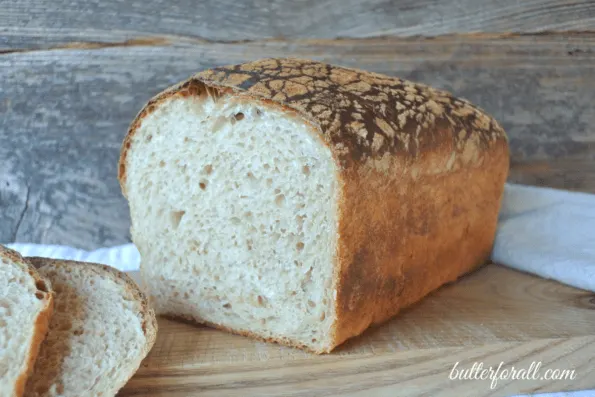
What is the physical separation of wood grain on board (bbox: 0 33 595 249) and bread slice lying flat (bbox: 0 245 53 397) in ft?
4.54

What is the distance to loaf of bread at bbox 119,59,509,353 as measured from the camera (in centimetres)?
165

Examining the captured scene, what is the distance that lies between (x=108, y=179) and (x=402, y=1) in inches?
63.8

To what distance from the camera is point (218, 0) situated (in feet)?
9.71

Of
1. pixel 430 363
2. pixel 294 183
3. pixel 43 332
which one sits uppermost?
pixel 294 183

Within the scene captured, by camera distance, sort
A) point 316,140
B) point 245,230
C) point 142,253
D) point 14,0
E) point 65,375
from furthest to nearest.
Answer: point 14,0, point 142,253, point 245,230, point 316,140, point 65,375

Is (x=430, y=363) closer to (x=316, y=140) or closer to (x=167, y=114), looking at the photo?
(x=316, y=140)

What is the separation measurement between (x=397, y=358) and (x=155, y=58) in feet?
6.38

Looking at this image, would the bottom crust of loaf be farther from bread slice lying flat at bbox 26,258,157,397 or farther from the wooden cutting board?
bread slice lying flat at bbox 26,258,157,397

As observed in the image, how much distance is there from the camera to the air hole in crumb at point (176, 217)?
1.91 meters

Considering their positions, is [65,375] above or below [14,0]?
below

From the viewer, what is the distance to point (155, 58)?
117 inches

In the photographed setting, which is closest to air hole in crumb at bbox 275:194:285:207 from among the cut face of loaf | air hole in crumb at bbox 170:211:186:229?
the cut face of loaf

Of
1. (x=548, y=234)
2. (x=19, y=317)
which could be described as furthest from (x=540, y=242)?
(x=19, y=317)

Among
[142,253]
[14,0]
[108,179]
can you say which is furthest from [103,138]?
[142,253]
